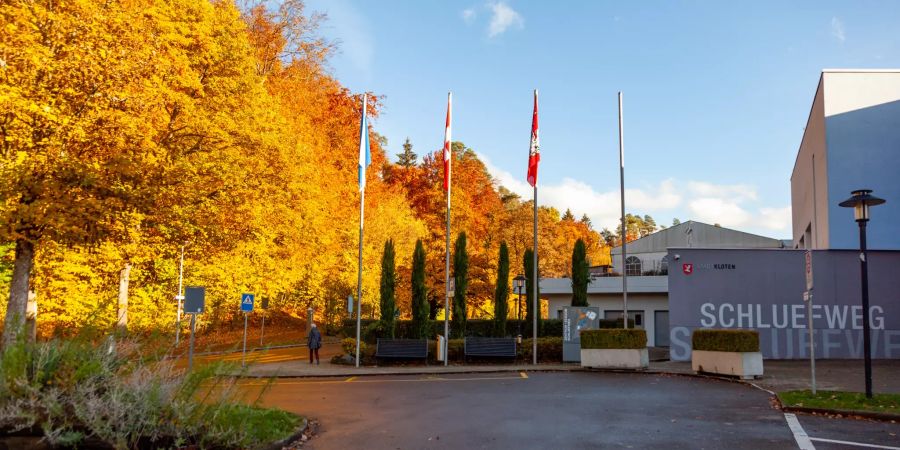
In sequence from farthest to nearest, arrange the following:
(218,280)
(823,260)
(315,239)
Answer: (315,239), (218,280), (823,260)

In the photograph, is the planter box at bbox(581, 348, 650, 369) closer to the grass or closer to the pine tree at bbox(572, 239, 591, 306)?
the pine tree at bbox(572, 239, 591, 306)

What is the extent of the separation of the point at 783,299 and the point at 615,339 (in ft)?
25.4

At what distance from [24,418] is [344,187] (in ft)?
120

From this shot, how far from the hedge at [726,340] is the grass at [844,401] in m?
4.80

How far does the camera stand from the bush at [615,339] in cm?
2209

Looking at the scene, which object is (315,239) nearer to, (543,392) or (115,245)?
(115,245)

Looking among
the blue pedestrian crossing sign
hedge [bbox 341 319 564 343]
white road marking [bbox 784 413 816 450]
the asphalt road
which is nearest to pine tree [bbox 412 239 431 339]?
hedge [bbox 341 319 564 343]

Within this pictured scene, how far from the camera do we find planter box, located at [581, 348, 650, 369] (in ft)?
72.1

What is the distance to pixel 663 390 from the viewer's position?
1609 cm

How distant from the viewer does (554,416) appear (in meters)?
11.7

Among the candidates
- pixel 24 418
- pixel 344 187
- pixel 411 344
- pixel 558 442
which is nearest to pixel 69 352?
pixel 24 418

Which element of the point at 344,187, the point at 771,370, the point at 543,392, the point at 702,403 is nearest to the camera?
the point at 702,403

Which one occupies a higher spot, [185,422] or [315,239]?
[315,239]

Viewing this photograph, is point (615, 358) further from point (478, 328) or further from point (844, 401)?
point (478, 328)
